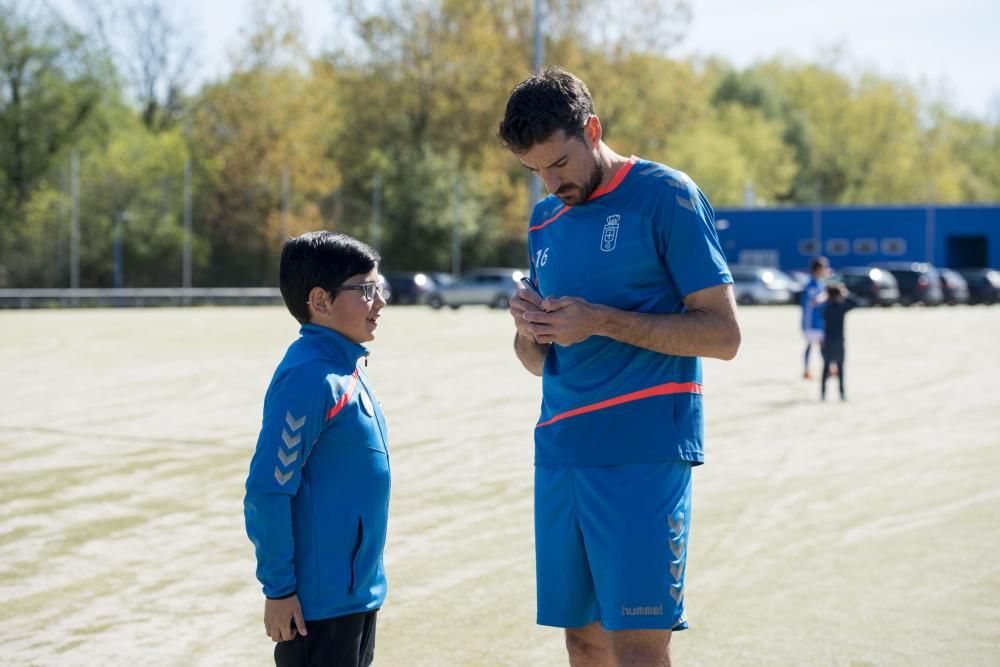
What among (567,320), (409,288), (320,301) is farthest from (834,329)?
(409,288)

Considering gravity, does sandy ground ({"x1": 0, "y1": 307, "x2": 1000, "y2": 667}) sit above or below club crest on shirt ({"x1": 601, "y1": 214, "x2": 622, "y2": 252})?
below

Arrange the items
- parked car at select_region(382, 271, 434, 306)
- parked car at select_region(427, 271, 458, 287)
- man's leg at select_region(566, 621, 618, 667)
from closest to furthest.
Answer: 1. man's leg at select_region(566, 621, 618, 667)
2. parked car at select_region(382, 271, 434, 306)
3. parked car at select_region(427, 271, 458, 287)

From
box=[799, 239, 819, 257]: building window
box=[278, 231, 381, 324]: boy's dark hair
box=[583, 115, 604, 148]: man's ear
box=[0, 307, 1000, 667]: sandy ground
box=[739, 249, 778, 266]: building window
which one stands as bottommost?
box=[0, 307, 1000, 667]: sandy ground

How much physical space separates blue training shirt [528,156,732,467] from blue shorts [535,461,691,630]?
0.05m

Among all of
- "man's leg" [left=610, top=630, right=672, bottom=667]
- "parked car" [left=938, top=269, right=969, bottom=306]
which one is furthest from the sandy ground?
"parked car" [left=938, top=269, right=969, bottom=306]

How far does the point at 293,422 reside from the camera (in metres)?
3.07

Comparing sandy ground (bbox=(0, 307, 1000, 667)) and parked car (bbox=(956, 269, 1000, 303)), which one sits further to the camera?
parked car (bbox=(956, 269, 1000, 303))

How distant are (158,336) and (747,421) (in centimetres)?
1716

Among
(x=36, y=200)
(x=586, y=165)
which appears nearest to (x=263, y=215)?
(x=36, y=200)

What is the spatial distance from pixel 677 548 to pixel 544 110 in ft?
3.90

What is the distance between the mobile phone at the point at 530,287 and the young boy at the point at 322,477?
41 centimetres

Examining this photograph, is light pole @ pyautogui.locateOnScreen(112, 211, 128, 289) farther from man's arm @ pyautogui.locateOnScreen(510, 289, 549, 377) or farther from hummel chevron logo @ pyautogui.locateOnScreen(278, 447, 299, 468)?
hummel chevron logo @ pyautogui.locateOnScreen(278, 447, 299, 468)

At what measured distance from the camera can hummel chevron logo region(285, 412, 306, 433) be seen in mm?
3066

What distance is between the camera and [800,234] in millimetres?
64750
